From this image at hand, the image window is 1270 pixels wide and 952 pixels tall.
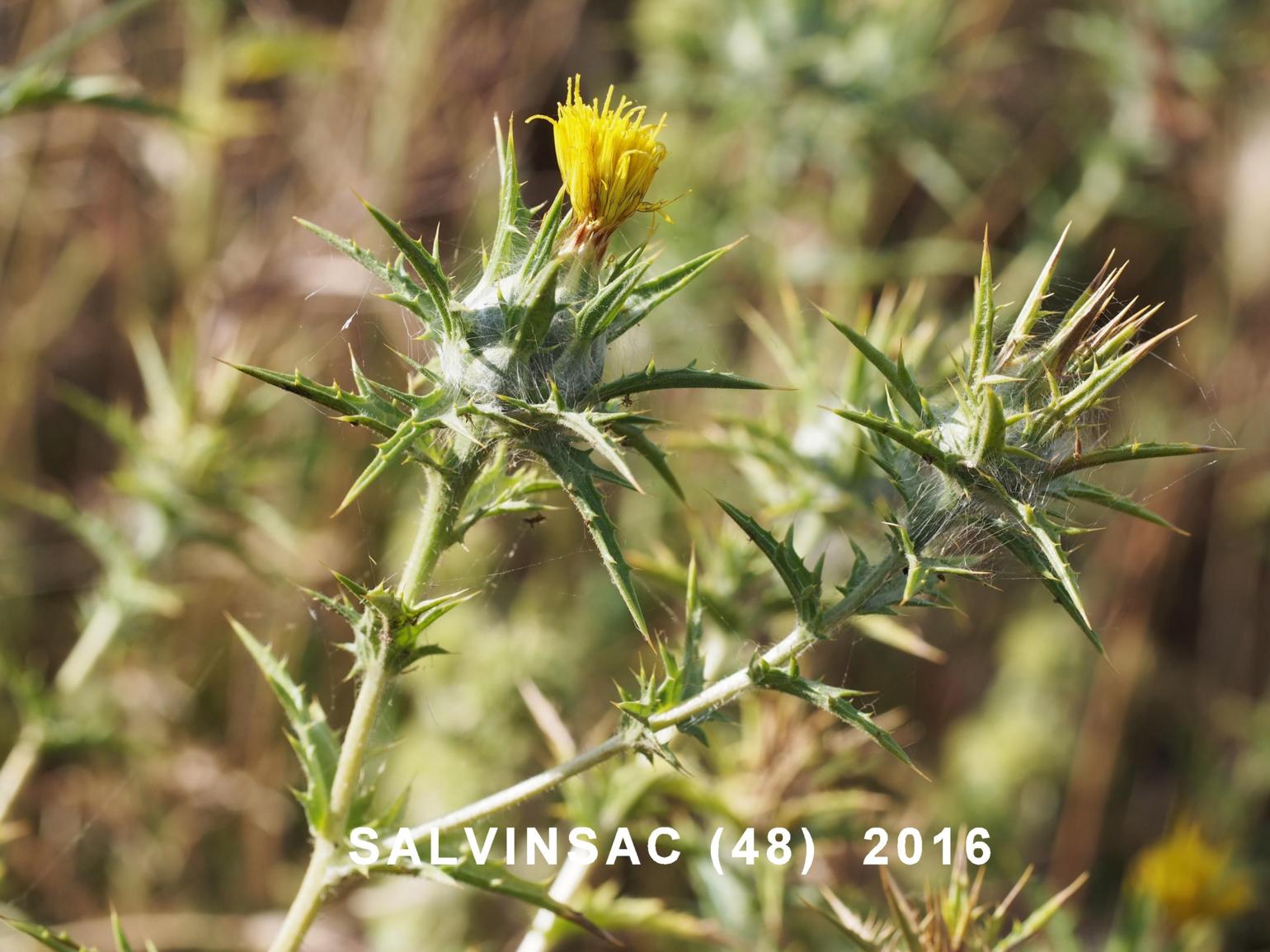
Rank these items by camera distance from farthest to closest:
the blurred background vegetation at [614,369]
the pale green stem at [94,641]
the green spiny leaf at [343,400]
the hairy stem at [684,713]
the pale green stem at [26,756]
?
the blurred background vegetation at [614,369]
the pale green stem at [94,641]
the pale green stem at [26,756]
the hairy stem at [684,713]
the green spiny leaf at [343,400]

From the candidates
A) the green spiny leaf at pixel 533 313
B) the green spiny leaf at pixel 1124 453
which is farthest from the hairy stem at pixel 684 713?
the green spiny leaf at pixel 533 313

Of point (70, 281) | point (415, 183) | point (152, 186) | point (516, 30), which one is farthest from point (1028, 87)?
point (70, 281)

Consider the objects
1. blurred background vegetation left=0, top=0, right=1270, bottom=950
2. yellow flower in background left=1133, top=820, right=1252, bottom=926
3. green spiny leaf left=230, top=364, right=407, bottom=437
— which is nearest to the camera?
green spiny leaf left=230, top=364, right=407, bottom=437

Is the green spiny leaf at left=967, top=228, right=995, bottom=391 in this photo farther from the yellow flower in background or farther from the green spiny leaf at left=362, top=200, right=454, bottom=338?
the yellow flower in background

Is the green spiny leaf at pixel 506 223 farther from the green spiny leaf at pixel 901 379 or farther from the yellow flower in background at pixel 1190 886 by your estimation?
the yellow flower in background at pixel 1190 886

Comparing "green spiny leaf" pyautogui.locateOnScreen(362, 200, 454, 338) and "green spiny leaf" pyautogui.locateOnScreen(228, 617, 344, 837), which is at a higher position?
"green spiny leaf" pyautogui.locateOnScreen(362, 200, 454, 338)

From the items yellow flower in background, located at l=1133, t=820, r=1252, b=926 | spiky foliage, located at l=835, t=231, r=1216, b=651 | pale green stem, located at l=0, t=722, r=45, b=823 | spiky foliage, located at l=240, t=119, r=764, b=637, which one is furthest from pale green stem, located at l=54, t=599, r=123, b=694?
yellow flower in background, located at l=1133, t=820, r=1252, b=926

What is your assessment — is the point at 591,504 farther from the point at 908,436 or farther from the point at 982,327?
Result: the point at 982,327
